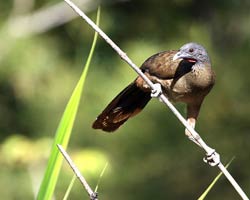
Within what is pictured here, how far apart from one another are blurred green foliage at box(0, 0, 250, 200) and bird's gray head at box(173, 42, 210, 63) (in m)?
3.05

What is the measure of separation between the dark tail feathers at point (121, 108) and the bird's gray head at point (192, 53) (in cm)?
24

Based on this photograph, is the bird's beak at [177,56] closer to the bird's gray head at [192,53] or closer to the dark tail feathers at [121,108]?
the bird's gray head at [192,53]

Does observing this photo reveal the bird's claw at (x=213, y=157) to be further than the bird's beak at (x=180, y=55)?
No

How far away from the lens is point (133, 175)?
7.31 m

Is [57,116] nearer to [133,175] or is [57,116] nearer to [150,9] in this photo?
[133,175]

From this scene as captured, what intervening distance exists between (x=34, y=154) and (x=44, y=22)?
6.60 ft

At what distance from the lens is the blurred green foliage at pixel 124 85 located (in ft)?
22.7

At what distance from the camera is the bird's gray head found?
11.3ft

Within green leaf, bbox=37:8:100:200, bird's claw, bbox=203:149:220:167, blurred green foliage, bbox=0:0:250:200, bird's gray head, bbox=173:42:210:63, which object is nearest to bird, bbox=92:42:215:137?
bird's gray head, bbox=173:42:210:63

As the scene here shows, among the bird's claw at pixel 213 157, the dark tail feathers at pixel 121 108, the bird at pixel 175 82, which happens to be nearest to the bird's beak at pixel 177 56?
the bird at pixel 175 82

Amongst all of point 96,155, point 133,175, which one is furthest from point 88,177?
point 133,175

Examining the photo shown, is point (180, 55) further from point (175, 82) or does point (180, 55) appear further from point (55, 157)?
point (55, 157)

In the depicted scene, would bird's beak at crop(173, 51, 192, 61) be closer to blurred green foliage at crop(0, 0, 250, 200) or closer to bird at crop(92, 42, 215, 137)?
bird at crop(92, 42, 215, 137)

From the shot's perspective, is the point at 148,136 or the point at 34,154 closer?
the point at 34,154
